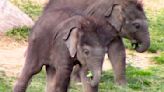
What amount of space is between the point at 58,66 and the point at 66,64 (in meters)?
0.08

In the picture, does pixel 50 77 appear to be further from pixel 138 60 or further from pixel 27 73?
pixel 138 60

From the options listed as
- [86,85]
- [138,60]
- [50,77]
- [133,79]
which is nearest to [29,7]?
[138,60]

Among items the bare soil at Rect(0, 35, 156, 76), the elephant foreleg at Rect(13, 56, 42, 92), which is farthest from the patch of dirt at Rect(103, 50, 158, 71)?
the elephant foreleg at Rect(13, 56, 42, 92)

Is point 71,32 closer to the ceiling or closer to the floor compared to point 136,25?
closer to the floor

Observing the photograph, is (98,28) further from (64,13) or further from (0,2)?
(0,2)

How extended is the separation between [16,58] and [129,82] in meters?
1.79

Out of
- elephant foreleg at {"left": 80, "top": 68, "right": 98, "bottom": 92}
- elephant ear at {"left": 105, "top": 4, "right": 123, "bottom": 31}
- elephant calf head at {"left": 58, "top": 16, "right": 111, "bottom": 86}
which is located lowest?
elephant foreleg at {"left": 80, "top": 68, "right": 98, "bottom": 92}

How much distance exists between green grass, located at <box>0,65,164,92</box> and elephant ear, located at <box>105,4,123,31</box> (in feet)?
2.46

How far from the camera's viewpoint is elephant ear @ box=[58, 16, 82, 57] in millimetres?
5789

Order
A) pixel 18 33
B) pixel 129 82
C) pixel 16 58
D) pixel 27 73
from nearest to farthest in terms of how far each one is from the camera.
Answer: pixel 27 73
pixel 129 82
pixel 16 58
pixel 18 33

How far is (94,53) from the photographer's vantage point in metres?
5.73

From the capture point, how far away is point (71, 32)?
19.2 ft

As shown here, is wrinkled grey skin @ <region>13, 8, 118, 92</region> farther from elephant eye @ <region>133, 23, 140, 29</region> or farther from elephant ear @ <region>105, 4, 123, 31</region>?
elephant eye @ <region>133, 23, 140, 29</region>

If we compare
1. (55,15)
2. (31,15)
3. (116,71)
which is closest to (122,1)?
(116,71)
